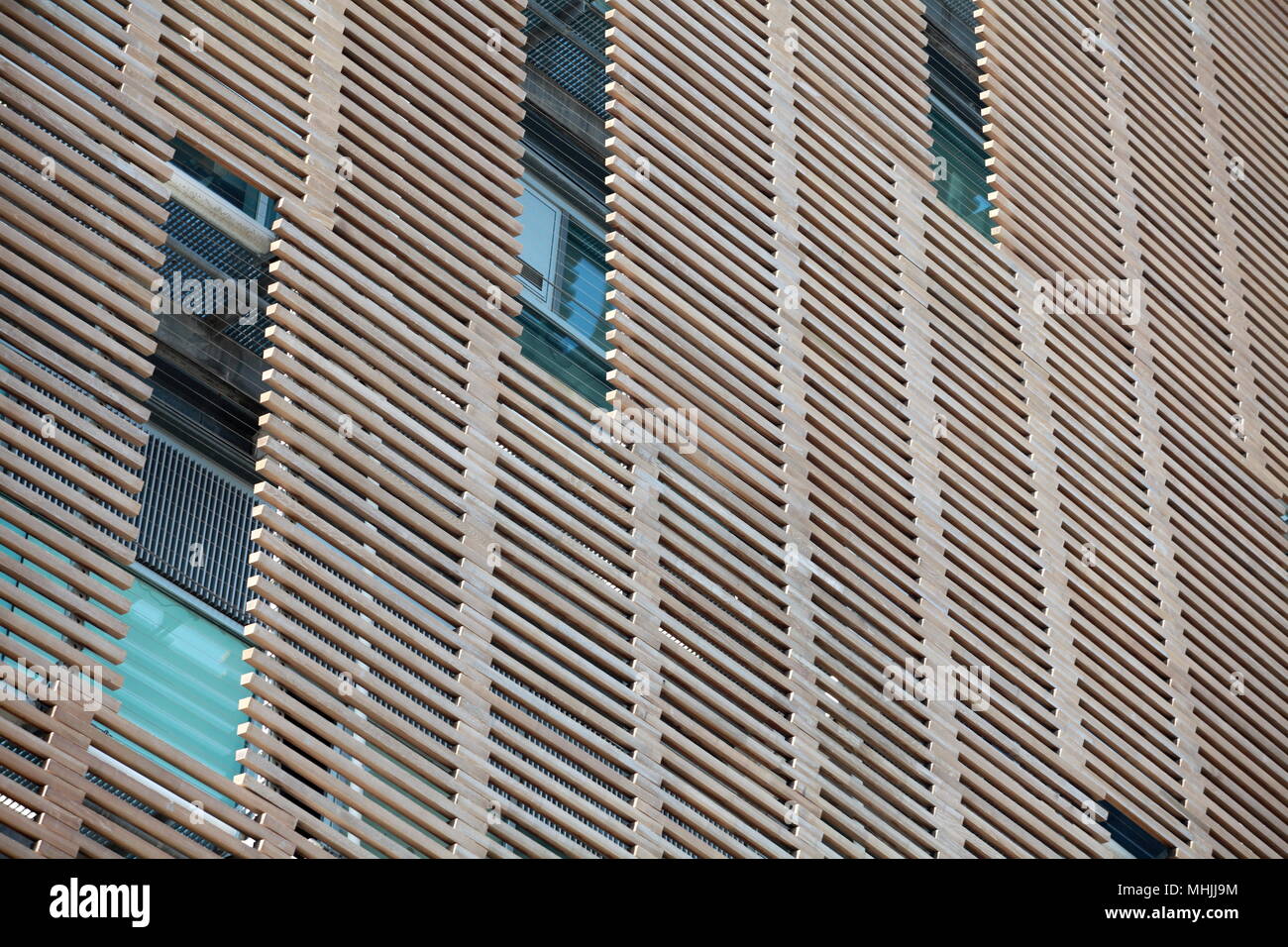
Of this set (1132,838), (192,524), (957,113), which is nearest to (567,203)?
(192,524)

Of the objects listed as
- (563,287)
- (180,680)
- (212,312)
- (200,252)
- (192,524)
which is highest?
(563,287)

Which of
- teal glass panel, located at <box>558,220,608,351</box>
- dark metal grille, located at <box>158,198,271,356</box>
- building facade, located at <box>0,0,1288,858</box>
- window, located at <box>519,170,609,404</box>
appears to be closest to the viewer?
building facade, located at <box>0,0,1288,858</box>

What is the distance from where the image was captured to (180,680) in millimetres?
5680

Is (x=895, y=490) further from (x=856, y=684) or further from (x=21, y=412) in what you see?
(x=21, y=412)

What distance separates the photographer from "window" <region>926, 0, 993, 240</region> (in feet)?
29.0

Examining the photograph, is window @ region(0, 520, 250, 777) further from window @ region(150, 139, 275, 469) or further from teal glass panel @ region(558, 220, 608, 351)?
teal glass panel @ region(558, 220, 608, 351)

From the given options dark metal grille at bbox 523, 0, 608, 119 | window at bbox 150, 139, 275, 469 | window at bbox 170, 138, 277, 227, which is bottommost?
window at bbox 150, 139, 275, 469

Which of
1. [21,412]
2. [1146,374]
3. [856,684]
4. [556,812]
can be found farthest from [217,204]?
[1146,374]

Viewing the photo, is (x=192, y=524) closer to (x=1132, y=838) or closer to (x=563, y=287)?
(x=563, y=287)

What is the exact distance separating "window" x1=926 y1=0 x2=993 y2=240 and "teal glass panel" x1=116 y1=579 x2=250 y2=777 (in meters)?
4.36

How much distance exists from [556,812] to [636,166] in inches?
105

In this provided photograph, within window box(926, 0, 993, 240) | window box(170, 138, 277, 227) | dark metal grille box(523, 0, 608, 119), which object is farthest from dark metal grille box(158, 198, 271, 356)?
window box(926, 0, 993, 240)

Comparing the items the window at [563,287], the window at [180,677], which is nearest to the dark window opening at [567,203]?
the window at [563,287]

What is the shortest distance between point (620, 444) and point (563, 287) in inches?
38.1
